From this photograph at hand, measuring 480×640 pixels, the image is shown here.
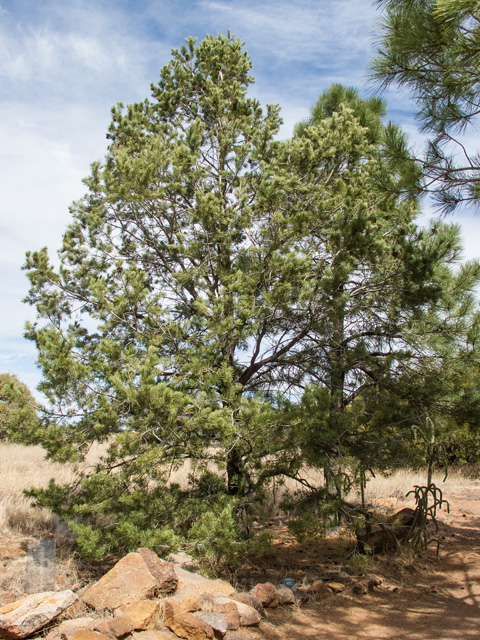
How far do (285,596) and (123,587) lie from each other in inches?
75.2

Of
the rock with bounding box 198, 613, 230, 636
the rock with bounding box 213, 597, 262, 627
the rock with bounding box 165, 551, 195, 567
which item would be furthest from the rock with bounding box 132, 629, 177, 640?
the rock with bounding box 165, 551, 195, 567

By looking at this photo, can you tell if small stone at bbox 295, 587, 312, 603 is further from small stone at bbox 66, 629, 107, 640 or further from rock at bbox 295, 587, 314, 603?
small stone at bbox 66, 629, 107, 640

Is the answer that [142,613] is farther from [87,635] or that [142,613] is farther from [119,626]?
[87,635]

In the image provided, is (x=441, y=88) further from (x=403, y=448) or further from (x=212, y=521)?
(x=212, y=521)

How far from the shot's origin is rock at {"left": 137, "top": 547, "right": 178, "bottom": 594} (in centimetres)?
495

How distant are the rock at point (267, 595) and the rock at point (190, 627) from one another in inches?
46.9

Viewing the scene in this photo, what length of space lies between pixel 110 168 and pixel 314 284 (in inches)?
143

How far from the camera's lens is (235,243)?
7.44 metres

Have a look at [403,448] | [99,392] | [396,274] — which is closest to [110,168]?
[99,392]

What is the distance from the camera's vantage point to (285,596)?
5590mm

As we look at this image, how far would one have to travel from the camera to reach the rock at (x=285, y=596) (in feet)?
18.2

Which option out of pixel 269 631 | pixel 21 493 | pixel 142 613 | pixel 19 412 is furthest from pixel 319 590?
pixel 21 493

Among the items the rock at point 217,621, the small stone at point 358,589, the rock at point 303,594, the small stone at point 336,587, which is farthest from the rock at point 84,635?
the small stone at point 358,589

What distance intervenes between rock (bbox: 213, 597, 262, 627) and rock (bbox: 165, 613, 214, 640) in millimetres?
489
